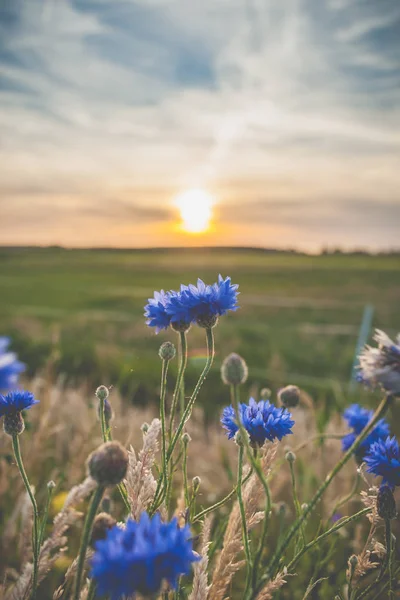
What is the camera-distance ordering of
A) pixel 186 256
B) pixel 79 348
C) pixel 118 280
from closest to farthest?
pixel 79 348 < pixel 118 280 < pixel 186 256

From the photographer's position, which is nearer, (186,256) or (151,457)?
(151,457)

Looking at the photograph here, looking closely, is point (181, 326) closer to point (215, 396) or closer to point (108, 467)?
point (108, 467)

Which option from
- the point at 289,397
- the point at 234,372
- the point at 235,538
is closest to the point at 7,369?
the point at 234,372

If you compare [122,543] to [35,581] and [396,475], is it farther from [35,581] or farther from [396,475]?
[396,475]

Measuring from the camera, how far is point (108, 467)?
857 millimetres

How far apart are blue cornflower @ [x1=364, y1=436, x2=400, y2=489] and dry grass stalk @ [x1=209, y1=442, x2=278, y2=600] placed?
0.77ft

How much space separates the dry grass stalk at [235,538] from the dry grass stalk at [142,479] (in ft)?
0.67

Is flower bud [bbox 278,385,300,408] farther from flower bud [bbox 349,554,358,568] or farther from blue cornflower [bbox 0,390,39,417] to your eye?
blue cornflower [bbox 0,390,39,417]

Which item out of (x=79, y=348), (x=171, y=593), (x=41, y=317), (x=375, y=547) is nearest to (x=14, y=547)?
(x=171, y=593)

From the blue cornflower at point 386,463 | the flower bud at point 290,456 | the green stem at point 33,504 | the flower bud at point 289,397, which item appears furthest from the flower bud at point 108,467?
the flower bud at point 289,397

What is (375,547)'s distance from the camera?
4.24 feet

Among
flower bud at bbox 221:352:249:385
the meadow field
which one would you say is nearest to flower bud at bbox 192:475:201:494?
the meadow field

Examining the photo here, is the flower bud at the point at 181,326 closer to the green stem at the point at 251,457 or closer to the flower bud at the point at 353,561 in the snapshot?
the green stem at the point at 251,457

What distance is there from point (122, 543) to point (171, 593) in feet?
1.84
